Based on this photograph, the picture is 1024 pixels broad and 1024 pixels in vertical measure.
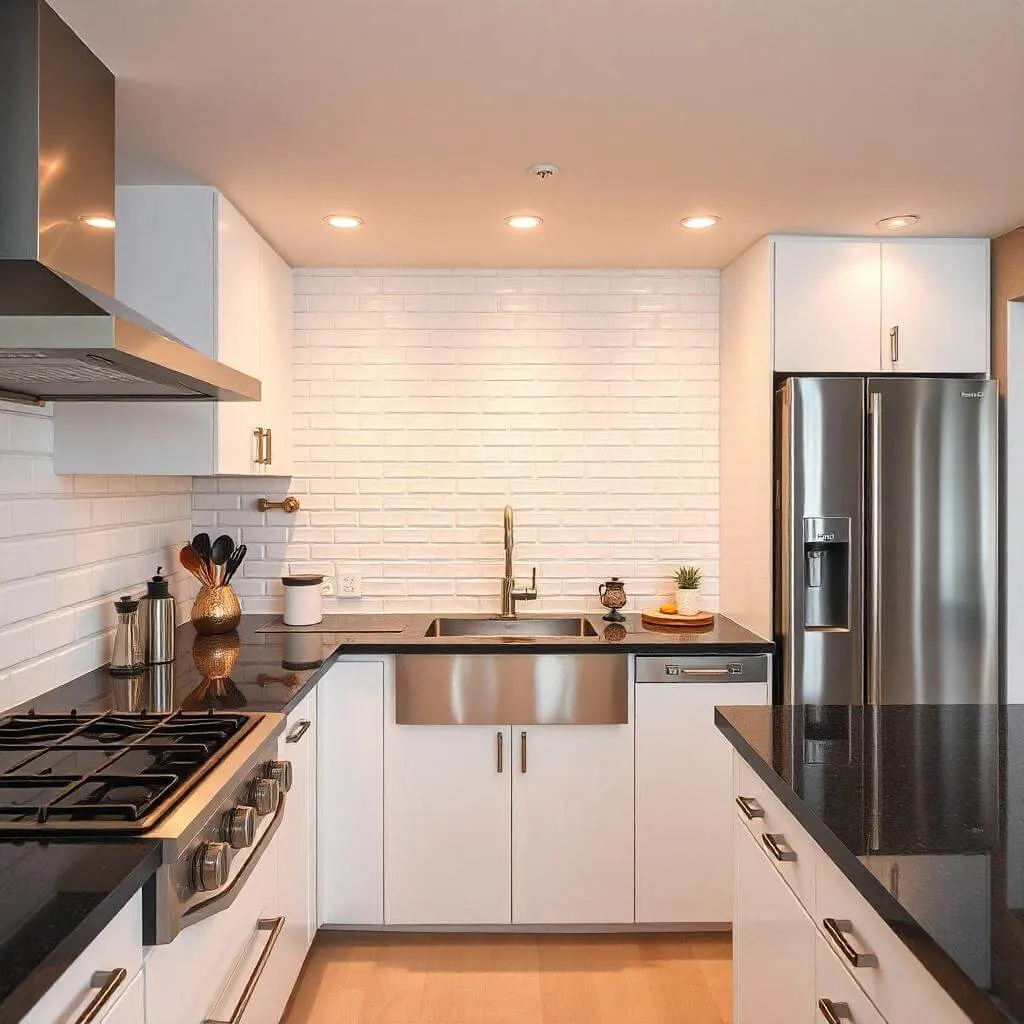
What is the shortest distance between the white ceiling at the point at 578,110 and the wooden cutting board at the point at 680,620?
136 centimetres

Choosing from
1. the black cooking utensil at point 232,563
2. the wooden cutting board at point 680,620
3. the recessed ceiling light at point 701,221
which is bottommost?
the wooden cutting board at point 680,620

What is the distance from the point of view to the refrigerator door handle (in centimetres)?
308

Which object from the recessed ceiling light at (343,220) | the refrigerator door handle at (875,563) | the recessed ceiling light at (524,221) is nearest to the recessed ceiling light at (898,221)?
the refrigerator door handle at (875,563)

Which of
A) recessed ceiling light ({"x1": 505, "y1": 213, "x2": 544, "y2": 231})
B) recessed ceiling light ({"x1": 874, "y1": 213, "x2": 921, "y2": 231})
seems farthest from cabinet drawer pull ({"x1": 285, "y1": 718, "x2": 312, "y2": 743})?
recessed ceiling light ({"x1": 874, "y1": 213, "x2": 921, "y2": 231})

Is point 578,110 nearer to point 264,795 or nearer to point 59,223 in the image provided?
point 59,223

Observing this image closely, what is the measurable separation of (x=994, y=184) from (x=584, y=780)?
2203mm

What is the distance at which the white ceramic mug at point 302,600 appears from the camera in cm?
343

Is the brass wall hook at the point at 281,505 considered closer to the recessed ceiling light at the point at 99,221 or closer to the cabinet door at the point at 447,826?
the cabinet door at the point at 447,826

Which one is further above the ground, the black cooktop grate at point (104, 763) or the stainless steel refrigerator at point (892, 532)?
the stainless steel refrigerator at point (892, 532)

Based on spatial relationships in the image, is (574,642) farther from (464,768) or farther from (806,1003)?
(806,1003)

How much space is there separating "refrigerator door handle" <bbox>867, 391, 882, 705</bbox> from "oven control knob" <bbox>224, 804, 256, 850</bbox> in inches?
83.4

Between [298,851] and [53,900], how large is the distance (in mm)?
1466

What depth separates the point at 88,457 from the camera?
257 centimetres

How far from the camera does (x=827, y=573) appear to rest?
125 inches
